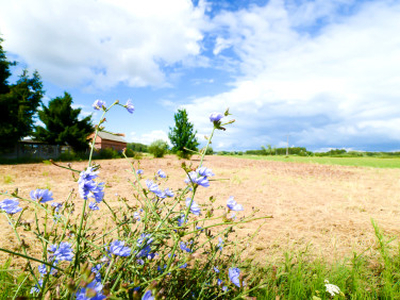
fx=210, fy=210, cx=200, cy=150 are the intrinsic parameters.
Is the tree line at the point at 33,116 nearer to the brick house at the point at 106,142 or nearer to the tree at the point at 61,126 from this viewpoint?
the tree at the point at 61,126

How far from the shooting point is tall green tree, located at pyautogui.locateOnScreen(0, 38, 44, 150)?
13.6 metres

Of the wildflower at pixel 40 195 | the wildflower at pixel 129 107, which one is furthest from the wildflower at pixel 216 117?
the wildflower at pixel 40 195

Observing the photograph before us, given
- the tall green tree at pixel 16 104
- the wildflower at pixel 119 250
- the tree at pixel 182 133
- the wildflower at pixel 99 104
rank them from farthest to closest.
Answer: the tree at pixel 182 133, the tall green tree at pixel 16 104, the wildflower at pixel 99 104, the wildflower at pixel 119 250

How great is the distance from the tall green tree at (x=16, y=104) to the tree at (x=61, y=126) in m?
2.17

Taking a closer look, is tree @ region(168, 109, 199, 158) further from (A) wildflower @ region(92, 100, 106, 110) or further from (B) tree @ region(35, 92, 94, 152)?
(A) wildflower @ region(92, 100, 106, 110)

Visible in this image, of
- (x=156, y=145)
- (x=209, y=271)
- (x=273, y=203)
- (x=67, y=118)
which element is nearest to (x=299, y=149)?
(x=156, y=145)

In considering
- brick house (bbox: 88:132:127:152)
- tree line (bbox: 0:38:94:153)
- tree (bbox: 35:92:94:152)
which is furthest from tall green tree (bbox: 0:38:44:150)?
brick house (bbox: 88:132:127:152)

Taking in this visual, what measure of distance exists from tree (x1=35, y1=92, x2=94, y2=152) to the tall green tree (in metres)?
2.17

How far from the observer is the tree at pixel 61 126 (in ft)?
59.1

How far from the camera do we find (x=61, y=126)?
1834 centimetres

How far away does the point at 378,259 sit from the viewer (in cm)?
213

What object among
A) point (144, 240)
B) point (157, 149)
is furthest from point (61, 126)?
point (144, 240)

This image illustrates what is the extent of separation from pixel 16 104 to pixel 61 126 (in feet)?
14.0

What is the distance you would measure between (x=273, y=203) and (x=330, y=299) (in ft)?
8.77
